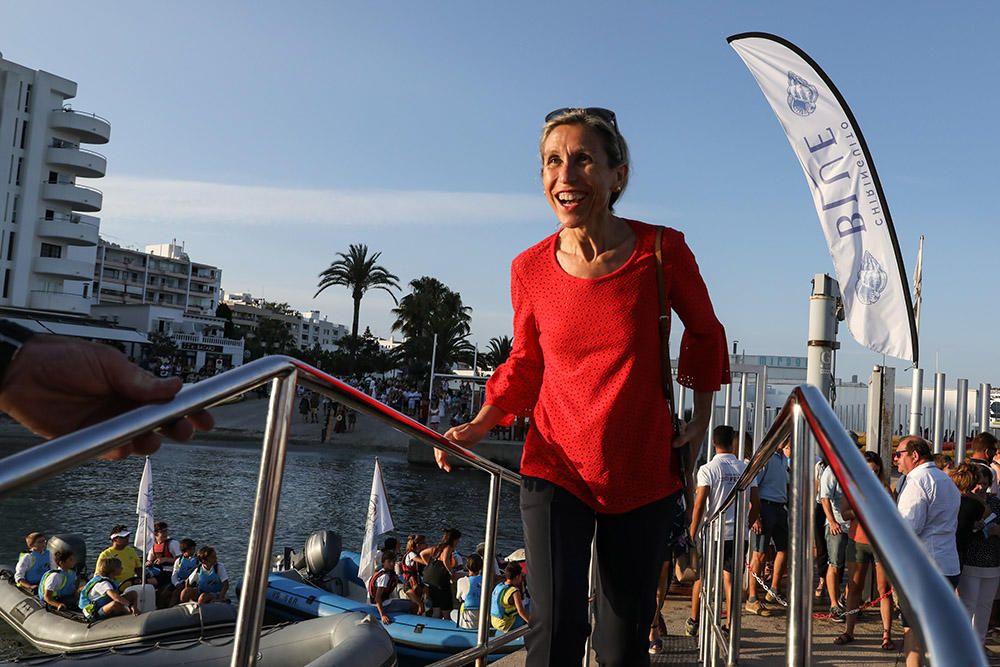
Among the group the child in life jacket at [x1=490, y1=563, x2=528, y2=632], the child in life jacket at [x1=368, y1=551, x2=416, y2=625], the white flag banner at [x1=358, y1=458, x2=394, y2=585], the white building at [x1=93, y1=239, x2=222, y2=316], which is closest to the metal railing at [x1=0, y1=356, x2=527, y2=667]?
the child in life jacket at [x1=490, y1=563, x2=528, y2=632]

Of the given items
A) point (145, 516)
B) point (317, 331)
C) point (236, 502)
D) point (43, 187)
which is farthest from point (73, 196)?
point (317, 331)

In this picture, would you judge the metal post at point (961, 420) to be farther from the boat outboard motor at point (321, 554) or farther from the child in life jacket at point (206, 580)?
the child in life jacket at point (206, 580)

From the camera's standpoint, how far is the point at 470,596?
9.70 metres

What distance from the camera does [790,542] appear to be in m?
1.64

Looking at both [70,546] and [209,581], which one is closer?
[209,581]

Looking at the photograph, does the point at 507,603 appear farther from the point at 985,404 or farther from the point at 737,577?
the point at 985,404

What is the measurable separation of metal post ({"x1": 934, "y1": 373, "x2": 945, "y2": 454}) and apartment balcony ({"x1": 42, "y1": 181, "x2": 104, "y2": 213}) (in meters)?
58.2

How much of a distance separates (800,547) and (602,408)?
72cm

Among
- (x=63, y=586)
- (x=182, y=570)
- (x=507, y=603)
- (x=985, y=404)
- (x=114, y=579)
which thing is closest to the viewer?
(x=507, y=603)

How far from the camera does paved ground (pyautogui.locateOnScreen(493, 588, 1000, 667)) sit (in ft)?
5.10

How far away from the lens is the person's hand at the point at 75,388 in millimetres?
1158

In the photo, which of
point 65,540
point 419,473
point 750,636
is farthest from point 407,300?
point 750,636

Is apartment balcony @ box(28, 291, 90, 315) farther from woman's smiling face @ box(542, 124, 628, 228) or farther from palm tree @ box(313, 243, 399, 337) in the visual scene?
woman's smiling face @ box(542, 124, 628, 228)

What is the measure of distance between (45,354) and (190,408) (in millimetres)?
200
